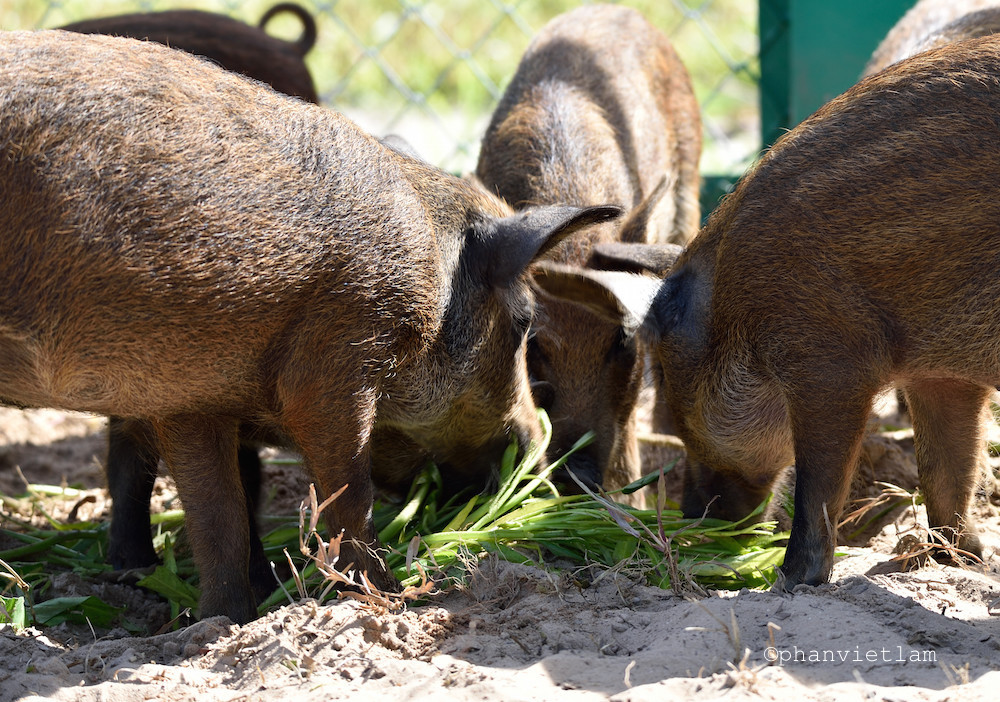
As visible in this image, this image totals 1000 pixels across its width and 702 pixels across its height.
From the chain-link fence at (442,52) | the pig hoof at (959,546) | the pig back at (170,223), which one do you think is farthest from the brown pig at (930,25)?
the chain-link fence at (442,52)

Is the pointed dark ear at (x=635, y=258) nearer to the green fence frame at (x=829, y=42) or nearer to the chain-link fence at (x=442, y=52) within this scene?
the green fence frame at (x=829, y=42)

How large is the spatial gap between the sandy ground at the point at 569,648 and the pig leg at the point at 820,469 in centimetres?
12

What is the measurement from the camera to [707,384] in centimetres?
362

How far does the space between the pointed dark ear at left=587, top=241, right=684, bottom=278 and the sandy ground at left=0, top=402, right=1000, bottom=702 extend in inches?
45.3

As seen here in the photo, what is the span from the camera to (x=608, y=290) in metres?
3.69

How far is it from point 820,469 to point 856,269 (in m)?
0.56

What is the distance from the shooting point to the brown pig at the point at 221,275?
9.50 feet

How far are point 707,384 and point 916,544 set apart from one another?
778mm

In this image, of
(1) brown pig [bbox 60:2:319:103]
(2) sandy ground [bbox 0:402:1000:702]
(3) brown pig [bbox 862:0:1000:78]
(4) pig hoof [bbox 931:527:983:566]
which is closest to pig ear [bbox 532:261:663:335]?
(2) sandy ground [bbox 0:402:1000:702]

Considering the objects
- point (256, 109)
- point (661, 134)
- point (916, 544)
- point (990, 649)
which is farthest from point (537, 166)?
point (990, 649)

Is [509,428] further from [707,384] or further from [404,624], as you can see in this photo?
Result: [404,624]

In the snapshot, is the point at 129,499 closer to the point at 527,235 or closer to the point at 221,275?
the point at 221,275

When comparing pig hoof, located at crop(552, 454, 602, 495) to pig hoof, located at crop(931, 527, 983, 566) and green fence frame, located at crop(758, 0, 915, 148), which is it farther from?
A: green fence frame, located at crop(758, 0, 915, 148)

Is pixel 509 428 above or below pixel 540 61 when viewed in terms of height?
below
